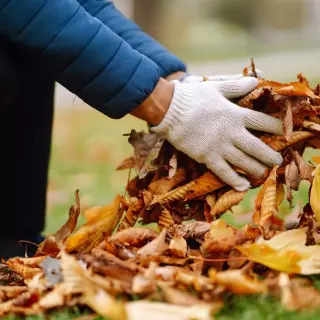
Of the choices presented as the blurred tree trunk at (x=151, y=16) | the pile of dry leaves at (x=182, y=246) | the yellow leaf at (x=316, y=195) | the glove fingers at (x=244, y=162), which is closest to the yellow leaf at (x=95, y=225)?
the pile of dry leaves at (x=182, y=246)

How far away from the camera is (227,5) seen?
22.5 m

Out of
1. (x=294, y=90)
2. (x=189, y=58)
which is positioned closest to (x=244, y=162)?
(x=294, y=90)

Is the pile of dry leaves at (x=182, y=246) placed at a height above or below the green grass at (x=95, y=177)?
above

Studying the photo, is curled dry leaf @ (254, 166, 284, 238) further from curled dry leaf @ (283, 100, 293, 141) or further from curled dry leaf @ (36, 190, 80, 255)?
curled dry leaf @ (36, 190, 80, 255)

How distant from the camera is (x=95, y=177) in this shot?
15.1 ft

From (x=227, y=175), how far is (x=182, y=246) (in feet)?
1.30

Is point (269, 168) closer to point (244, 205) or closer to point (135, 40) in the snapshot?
point (135, 40)

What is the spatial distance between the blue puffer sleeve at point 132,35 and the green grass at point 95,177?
65cm

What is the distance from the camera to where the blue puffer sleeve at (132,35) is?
8.51 feet

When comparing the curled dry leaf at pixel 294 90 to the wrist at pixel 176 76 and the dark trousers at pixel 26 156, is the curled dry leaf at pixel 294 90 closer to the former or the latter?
the wrist at pixel 176 76

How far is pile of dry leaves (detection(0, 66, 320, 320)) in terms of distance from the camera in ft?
5.41

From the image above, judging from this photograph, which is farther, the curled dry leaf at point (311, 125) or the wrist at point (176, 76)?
the wrist at point (176, 76)

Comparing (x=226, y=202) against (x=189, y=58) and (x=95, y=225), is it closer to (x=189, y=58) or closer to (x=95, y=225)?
(x=95, y=225)

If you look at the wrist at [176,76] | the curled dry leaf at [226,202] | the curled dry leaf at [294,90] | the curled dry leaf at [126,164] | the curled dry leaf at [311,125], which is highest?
the wrist at [176,76]
